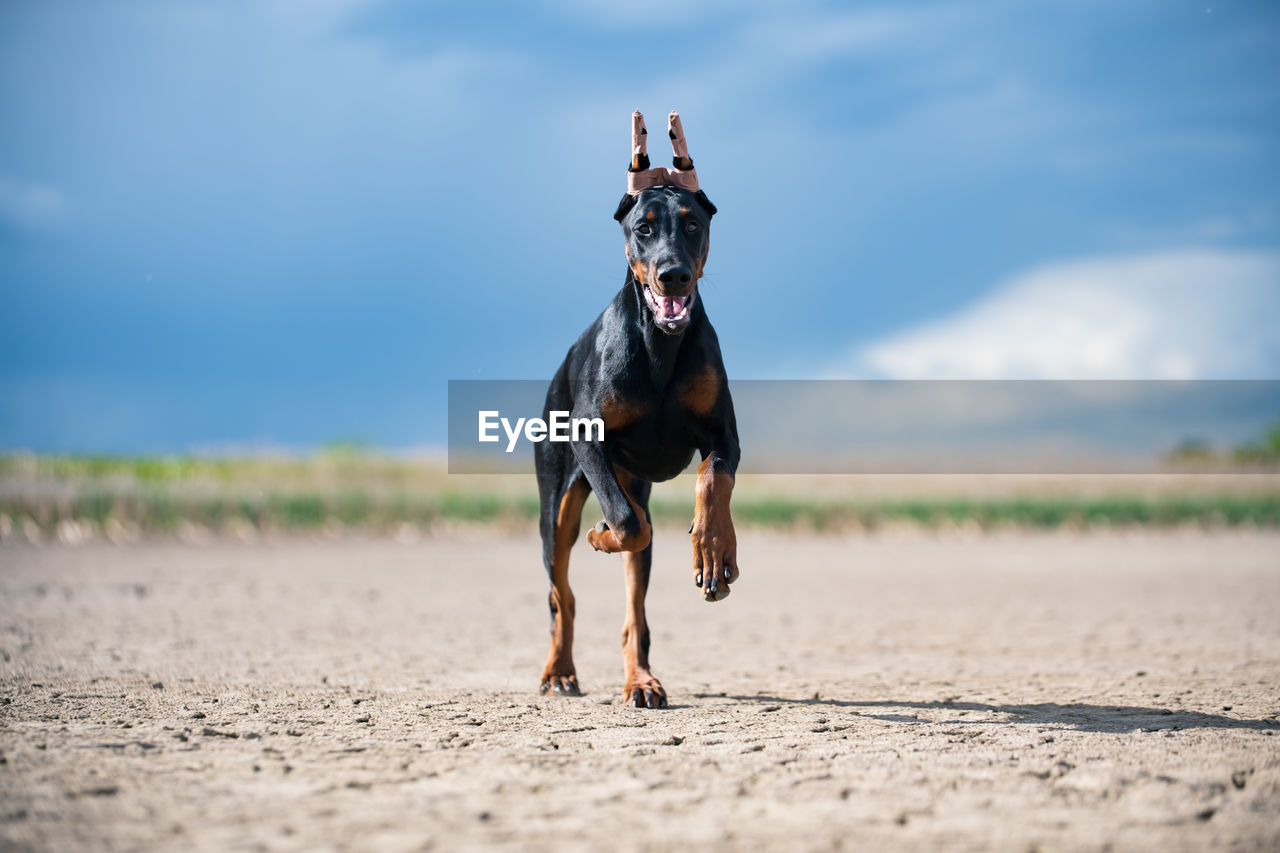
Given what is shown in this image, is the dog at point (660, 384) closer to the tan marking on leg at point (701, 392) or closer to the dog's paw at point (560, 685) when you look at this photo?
the tan marking on leg at point (701, 392)

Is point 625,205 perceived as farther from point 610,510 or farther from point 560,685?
point 560,685

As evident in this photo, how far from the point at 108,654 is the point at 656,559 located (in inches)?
519

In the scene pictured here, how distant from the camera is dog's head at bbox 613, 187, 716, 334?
17.1ft

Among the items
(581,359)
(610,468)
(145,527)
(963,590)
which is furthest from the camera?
(145,527)

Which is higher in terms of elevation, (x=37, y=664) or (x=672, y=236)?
(x=672, y=236)

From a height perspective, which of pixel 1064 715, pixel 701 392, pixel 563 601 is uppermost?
pixel 701 392

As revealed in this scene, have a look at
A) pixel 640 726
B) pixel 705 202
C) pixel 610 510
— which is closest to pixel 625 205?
pixel 705 202

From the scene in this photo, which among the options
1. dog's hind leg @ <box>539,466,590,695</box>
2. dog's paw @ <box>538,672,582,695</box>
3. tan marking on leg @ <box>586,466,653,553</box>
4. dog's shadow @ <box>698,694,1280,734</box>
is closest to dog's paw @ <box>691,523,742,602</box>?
tan marking on leg @ <box>586,466,653,553</box>

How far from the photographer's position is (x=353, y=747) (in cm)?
474

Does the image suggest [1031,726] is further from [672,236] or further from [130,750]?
[130,750]

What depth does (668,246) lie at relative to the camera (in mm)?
5289

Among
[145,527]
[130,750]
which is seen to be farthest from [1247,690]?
[145,527]

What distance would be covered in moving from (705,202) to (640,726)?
9.05 ft

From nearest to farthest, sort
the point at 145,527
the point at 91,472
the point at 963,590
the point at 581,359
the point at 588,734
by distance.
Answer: the point at 588,734, the point at 581,359, the point at 963,590, the point at 145,527, the point at 91,472
